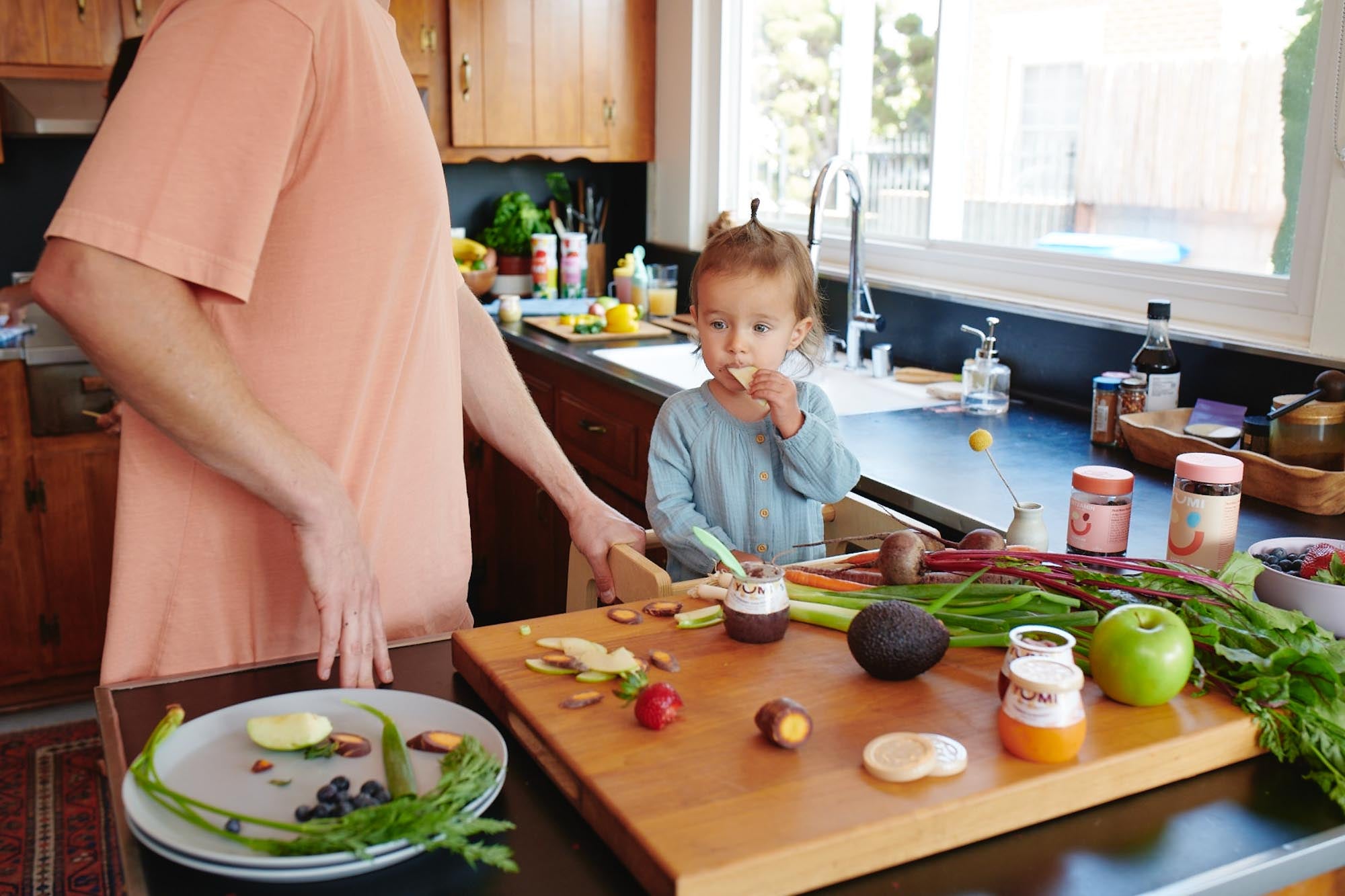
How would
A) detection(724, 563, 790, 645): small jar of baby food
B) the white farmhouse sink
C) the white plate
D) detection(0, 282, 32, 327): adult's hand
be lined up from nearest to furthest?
the white plate < detection(724, 563, 790, 645): small jar of baby food < the white farmhouse sink < detection(0, 282, 32, 327): adult's hand

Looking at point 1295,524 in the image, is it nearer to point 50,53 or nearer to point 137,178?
point 137,178

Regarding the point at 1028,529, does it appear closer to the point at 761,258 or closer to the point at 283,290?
the point at 761,258

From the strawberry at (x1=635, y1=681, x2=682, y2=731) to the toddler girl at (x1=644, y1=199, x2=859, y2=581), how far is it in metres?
0.72

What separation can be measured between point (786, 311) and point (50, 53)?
2.61 metres

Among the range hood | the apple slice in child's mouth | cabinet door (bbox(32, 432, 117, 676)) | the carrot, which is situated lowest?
cabinet door (bbox(32, 432, 117, 676))

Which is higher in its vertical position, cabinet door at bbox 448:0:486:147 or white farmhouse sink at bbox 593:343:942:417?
cabinet door at bbox 448:0:486:147

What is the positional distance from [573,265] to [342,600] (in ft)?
10.0

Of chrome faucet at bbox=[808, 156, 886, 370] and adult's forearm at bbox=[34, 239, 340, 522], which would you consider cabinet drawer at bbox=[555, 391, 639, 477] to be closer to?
chrome faucet at bbox=[808, 156, 886, 370]

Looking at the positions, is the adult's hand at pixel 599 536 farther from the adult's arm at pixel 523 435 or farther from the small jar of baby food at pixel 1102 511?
the small jar of baby food at pixel 1102 511

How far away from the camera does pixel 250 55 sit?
108 cm

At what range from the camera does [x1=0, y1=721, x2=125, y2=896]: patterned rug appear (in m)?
2.56

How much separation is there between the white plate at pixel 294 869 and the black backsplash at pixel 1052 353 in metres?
1.79

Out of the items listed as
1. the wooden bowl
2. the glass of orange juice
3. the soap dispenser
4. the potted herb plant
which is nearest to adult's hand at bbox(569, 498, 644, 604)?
the soap dispenser

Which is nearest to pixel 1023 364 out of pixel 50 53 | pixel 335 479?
pixel 335 479
